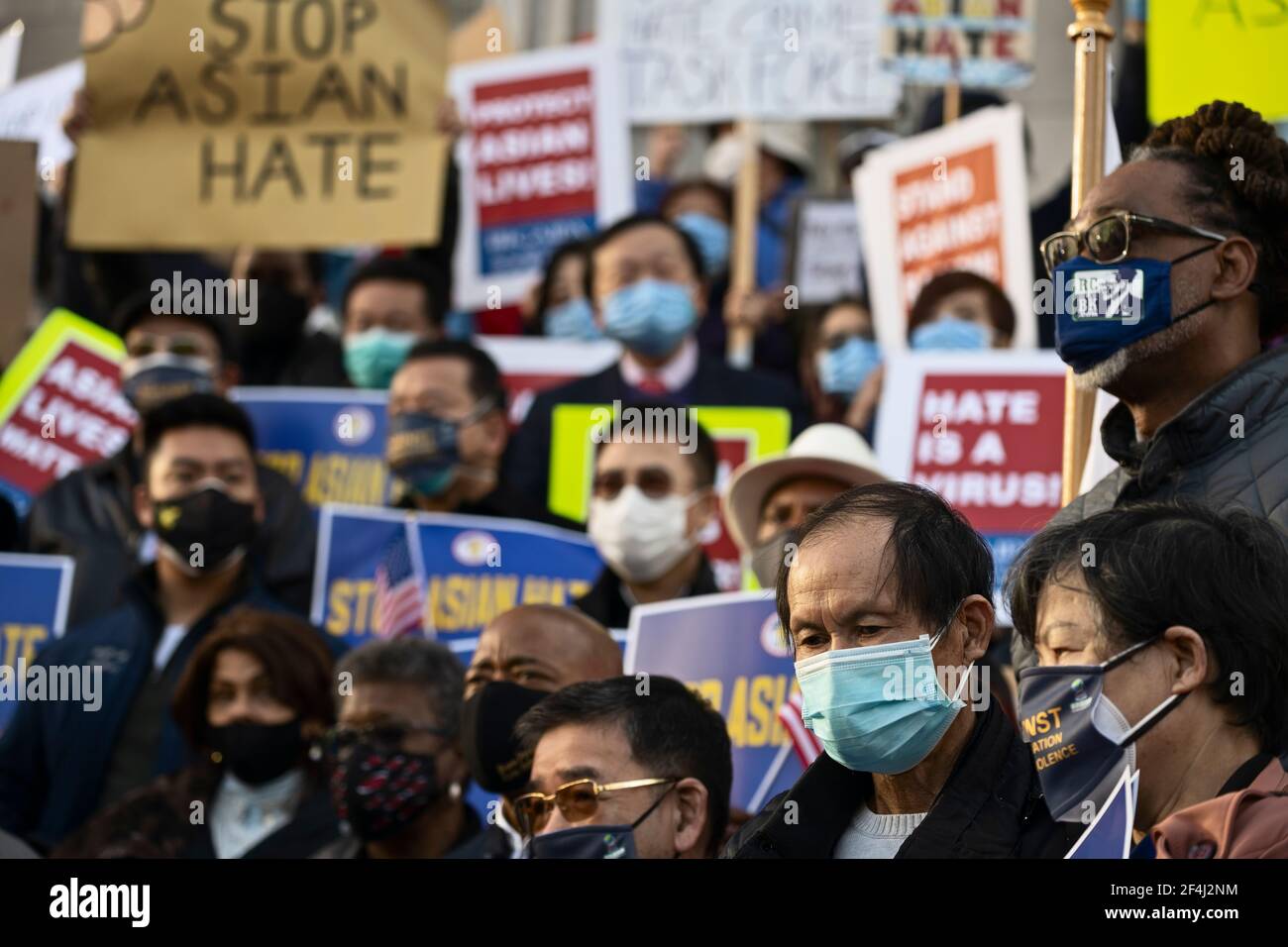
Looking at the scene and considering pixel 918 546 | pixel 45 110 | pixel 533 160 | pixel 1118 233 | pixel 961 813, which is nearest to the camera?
pixel 961 813

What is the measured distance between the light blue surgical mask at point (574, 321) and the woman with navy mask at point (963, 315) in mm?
1875

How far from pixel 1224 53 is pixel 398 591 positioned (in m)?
3.13

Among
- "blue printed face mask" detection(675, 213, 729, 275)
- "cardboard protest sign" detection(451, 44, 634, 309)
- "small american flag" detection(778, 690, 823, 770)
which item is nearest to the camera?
"small american flag" detection(778, 690, 823, 770)

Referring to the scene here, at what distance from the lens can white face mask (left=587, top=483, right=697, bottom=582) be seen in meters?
7.20

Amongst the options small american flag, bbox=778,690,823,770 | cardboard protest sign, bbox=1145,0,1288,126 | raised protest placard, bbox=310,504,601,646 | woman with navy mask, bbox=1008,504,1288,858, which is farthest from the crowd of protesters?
cardboard protest sign, bbox=1145,0,1288,126

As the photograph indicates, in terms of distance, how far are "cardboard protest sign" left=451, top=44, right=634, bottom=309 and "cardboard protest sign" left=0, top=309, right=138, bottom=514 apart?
176cm

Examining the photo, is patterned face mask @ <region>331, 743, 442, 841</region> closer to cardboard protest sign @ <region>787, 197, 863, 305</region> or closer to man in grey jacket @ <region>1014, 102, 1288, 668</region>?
man in grey jacket @ <region>1014, 102, 1288, 668</region>

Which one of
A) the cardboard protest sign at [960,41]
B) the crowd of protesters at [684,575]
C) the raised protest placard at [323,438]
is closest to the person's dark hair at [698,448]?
the crowd of protesters at [684,575]

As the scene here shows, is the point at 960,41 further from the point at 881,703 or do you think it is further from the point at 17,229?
the point at 881,703

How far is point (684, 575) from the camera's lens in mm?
7277

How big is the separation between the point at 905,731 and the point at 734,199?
7227mm

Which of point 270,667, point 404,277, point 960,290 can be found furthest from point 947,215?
point 270,667
